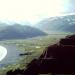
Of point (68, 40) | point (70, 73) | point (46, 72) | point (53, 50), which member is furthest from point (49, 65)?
point (68, 40)

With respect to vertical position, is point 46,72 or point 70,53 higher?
point 70,53

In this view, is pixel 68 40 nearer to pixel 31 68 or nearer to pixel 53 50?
pixel 53 50

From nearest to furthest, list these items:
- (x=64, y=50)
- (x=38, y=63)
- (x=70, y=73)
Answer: (x=70, y=73) → (x=38, y=63) → (x=64, y=50)

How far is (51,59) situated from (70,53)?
457 centimetres

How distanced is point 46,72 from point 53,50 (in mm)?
8389

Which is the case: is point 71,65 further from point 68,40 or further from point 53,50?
point 68,40

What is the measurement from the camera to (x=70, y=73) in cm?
4450

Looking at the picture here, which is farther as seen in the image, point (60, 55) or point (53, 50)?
point (53, 50)

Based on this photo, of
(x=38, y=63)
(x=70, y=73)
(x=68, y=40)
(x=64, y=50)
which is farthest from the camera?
(x=68, y=40)

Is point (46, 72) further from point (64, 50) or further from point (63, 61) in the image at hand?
point (64, 50)

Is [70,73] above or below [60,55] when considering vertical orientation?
below

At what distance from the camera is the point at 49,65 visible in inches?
1802

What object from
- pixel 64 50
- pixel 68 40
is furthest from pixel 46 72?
pixel 68 40

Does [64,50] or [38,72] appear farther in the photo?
[64,50]
